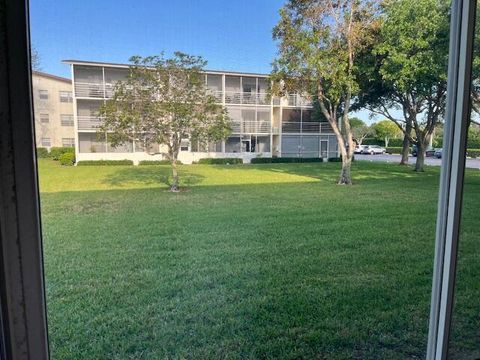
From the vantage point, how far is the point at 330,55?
107cm

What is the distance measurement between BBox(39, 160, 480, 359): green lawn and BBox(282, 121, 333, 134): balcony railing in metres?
0.14

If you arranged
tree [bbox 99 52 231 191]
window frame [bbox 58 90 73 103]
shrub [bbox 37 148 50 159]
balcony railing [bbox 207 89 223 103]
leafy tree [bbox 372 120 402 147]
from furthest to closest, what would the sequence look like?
leafy tree [bbox 372 120 402 147], balcony railing [bbox 207 89 223 103], tree [bbox 99 52 231 191], window frame [bbox 58 90 73 103], shrub [bbox 37 148 50 159]

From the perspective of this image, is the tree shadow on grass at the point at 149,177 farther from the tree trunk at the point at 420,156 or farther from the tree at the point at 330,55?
the tree trunk at the point at 420,156

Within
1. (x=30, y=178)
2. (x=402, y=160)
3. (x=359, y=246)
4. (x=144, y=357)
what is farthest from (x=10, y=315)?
(x=402, y=160)

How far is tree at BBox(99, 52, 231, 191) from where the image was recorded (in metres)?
0.91

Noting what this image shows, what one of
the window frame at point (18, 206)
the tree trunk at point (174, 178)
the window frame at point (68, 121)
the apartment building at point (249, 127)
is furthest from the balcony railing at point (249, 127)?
the window frame at point (18, 206)

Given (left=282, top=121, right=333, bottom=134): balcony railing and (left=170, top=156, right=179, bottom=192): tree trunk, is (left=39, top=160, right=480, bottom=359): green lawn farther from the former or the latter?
(left=282, top=121, right=333, bottom=134): balcony railing

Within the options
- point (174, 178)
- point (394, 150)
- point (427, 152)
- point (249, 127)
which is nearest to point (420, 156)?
point (427, 152)

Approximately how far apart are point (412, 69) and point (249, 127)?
0.55m

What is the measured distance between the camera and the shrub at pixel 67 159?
2.40ft

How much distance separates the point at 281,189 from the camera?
1.33 meters

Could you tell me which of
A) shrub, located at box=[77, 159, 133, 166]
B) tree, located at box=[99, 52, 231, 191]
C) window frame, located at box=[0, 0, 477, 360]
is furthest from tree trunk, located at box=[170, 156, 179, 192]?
window frame, located at box=[0, 0, 477, 360]

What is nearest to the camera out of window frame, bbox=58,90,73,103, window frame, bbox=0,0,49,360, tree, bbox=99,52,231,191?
window frame, bbox=0,0,49,360

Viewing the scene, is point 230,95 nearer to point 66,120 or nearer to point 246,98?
point 246,98
